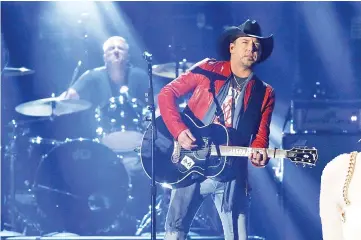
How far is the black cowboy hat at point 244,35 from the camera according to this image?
4551 mm

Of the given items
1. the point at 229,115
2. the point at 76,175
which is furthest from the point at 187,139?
the point at 76,175

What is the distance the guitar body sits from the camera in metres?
4.38

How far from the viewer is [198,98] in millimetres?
4516

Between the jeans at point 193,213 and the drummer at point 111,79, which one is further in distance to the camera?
the drummer at point 111,79

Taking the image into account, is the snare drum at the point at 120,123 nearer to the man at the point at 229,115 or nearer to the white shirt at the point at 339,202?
the man at the point at 229,115

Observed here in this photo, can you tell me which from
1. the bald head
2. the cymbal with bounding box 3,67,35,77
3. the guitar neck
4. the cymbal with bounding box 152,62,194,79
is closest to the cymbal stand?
the cymbal with bounding box 3,67,35,77

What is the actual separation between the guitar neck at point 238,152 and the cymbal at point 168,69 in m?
0.88

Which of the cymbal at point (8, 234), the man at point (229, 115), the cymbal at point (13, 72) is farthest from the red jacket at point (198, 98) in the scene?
the cymbal at point (8, 234)

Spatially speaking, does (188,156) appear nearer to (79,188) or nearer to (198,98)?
(198,98)

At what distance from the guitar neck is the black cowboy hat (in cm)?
69

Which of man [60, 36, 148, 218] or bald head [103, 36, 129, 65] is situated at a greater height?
bald head [103, 36, 129, 65]

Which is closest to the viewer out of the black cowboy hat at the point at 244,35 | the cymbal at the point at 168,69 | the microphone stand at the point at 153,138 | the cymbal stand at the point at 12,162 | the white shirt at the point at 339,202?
the white shirt at the point at 339,202

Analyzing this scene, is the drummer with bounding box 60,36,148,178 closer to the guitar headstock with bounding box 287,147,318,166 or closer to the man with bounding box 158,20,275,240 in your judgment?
the man with bounding box 158,20,275,240

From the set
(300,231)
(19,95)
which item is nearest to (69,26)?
(19,95)
